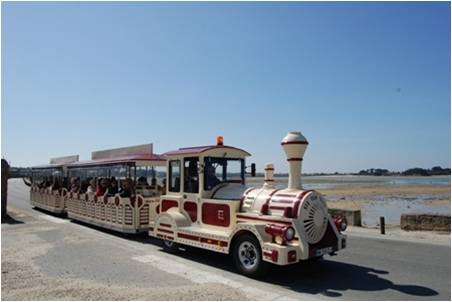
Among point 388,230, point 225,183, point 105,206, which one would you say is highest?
point 225,183

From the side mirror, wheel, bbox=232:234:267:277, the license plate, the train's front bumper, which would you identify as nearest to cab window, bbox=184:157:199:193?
the side mirror

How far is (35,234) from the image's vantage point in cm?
1281

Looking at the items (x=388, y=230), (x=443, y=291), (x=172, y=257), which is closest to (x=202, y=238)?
(x=172, y=257)

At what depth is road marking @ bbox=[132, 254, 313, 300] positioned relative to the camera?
6.50m

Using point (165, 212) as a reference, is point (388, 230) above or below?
below

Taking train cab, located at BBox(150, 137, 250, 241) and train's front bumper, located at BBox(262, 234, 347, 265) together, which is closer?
train's front bumper, located at BBox(262, 234, 347, 265)

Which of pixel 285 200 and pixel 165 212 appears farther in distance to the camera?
pixel 165 212

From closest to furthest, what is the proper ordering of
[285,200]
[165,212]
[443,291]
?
1. [443,291]
2. [285,200]
3. [165,212]

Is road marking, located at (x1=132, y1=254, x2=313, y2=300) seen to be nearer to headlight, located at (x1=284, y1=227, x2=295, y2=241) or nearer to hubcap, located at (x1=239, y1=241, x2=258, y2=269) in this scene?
hubcap, located at (x1=239, y1=241, x2=258, y2=269)

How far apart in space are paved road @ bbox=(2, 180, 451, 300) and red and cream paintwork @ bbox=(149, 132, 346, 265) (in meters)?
0.50

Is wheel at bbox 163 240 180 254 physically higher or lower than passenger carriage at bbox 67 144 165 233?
lower

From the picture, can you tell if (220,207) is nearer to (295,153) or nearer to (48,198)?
(295,153)

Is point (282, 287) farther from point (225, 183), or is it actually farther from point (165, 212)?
point (165, 212)

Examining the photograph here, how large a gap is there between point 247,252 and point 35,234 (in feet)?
26.2
